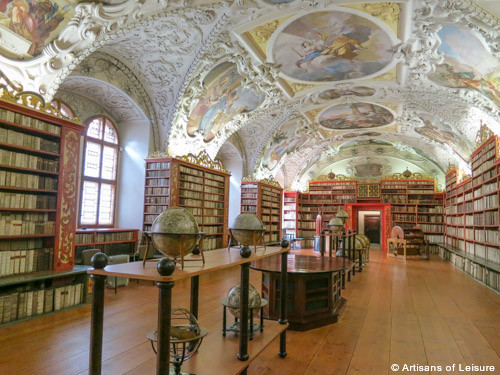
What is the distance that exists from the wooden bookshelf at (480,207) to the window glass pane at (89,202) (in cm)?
1117

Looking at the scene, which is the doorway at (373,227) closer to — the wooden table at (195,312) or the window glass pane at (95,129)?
the window glass pane at (95,129)

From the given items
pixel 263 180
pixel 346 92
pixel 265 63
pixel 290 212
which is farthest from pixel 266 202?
pixel 265 63

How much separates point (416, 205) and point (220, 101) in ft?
46.9

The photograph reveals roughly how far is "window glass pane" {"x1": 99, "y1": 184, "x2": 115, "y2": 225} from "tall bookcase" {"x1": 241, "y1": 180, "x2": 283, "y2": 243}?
652cm

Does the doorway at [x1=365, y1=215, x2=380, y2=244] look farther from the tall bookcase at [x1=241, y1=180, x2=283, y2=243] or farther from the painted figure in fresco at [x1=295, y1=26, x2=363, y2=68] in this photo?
the painted figure in fresco at [x1=295, y1=26, x2=363, y2=68]

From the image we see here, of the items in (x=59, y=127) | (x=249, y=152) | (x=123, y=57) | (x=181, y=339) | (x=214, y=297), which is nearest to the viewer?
(x=181, y=339)

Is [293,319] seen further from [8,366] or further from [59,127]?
[59,127]

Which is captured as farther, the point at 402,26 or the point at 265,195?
the point at 265,195

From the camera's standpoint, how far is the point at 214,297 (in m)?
7.10

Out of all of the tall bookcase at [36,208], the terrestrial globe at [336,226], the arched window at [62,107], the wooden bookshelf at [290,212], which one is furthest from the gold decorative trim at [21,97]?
the wooden bookshelf at [290,212]

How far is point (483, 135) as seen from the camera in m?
10.7

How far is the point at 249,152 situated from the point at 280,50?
6.84 metres

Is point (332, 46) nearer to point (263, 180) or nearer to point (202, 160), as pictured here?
point (202, 160)

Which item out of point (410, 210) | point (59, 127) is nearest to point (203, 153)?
point (59, 127)
